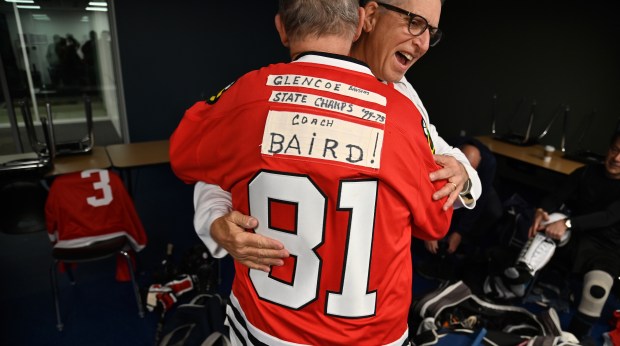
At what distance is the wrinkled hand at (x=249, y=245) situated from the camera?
739 millimetres

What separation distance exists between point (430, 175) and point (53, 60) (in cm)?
563

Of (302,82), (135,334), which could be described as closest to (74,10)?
(135,334)

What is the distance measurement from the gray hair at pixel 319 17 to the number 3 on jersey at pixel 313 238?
28 cm

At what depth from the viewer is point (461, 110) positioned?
5.09 meters

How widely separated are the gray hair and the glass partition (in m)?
4.41

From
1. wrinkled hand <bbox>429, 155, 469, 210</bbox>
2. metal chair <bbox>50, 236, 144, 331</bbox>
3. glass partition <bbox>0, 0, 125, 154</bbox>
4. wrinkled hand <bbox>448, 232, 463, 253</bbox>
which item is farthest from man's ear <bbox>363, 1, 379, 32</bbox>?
glass partition <bbox>0, 0, 125, 154</bbox>

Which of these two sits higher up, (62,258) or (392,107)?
(392,107)

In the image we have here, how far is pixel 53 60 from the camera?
16.0ft

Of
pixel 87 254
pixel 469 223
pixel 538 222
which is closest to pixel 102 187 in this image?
pixel 87 254

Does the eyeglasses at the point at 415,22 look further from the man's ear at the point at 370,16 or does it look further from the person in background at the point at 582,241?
the person in background at the point at 582,241

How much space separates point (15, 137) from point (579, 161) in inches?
232

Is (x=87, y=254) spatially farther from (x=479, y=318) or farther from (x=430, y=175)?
(x=479, y=318)

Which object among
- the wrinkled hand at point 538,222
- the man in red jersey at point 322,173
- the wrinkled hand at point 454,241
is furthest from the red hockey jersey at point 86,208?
the wrinkled hand at point 538,222

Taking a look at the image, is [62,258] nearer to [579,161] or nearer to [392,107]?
[392,107]
